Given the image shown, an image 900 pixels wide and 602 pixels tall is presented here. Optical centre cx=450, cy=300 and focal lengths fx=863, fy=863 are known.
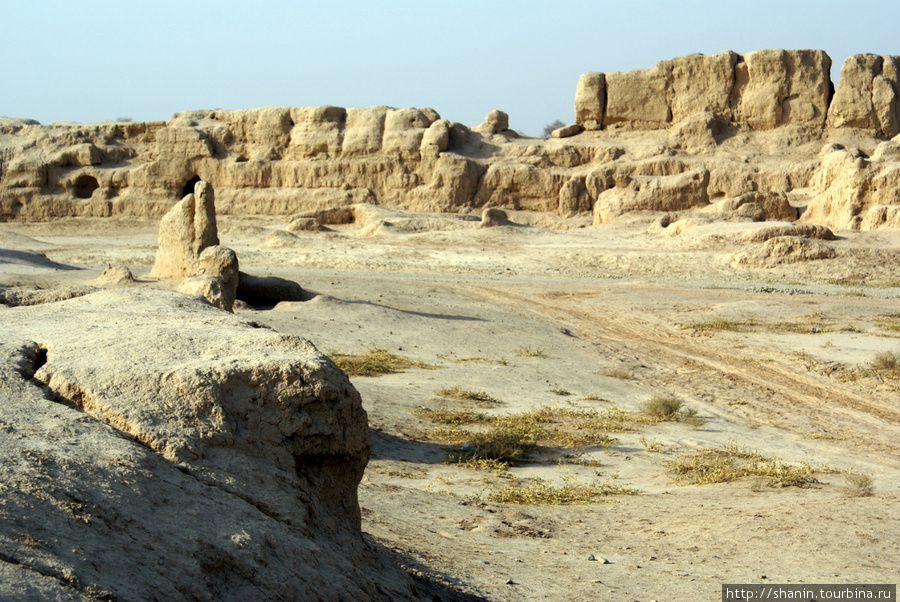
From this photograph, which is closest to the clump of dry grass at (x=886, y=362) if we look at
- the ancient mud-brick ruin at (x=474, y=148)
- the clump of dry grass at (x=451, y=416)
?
the clump of dry grass at (x=451, y=416)

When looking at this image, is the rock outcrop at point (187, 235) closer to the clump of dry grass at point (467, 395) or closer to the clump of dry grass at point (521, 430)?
the clump of dry grass at point (467, 395)

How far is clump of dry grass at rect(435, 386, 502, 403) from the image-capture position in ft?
29.7

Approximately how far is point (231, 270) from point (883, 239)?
739 inches

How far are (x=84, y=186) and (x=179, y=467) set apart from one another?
113 feet

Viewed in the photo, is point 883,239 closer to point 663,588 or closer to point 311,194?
point 311,194

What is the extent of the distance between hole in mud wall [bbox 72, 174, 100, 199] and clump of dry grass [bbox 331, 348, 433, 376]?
2653 cm

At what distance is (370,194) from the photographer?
3294 centimetres

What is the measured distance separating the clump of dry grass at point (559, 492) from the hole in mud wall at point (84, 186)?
3150 cm

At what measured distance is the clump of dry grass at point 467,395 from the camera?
9062 mm

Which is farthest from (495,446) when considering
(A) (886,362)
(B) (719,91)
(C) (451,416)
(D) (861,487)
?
(B) (719,91)

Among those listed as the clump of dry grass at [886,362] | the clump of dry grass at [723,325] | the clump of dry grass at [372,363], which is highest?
the clump of dry grass at [886,362]

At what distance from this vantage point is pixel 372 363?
10.3m

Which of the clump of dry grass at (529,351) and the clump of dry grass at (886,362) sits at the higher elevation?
the clump of dry grass at (886,362)

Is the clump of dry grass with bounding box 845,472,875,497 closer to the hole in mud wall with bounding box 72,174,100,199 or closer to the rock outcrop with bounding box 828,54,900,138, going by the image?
Result: the rock outcrop with bounding box 828,54,900,138
